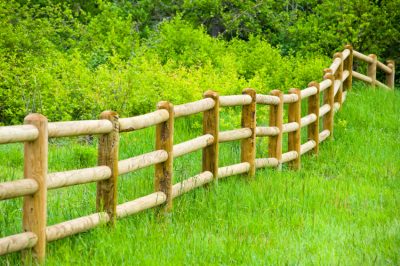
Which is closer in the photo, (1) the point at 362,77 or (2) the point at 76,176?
(2) the point at 76,176

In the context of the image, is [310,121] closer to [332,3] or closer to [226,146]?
[226,146]

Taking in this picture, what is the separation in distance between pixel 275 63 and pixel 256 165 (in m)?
9.97

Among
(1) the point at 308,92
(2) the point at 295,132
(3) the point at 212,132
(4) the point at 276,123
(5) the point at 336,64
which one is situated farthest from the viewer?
(5) the point at 336,64

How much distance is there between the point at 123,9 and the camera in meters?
26.2

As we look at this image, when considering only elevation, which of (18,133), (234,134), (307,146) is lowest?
(307,146)

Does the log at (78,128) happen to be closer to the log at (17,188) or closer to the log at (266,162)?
the log at (17,188)

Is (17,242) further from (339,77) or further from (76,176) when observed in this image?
(339,77)

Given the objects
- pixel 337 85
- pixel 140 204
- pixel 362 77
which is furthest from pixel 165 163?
pixel 362 77

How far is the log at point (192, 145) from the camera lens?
904 centimetres

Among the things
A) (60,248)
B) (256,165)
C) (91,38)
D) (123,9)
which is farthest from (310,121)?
(123,9)

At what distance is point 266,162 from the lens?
11.6m

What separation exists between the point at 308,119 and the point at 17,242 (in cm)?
777

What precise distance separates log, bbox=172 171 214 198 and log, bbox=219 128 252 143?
26.5 inches

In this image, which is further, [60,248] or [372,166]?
[372,166]
